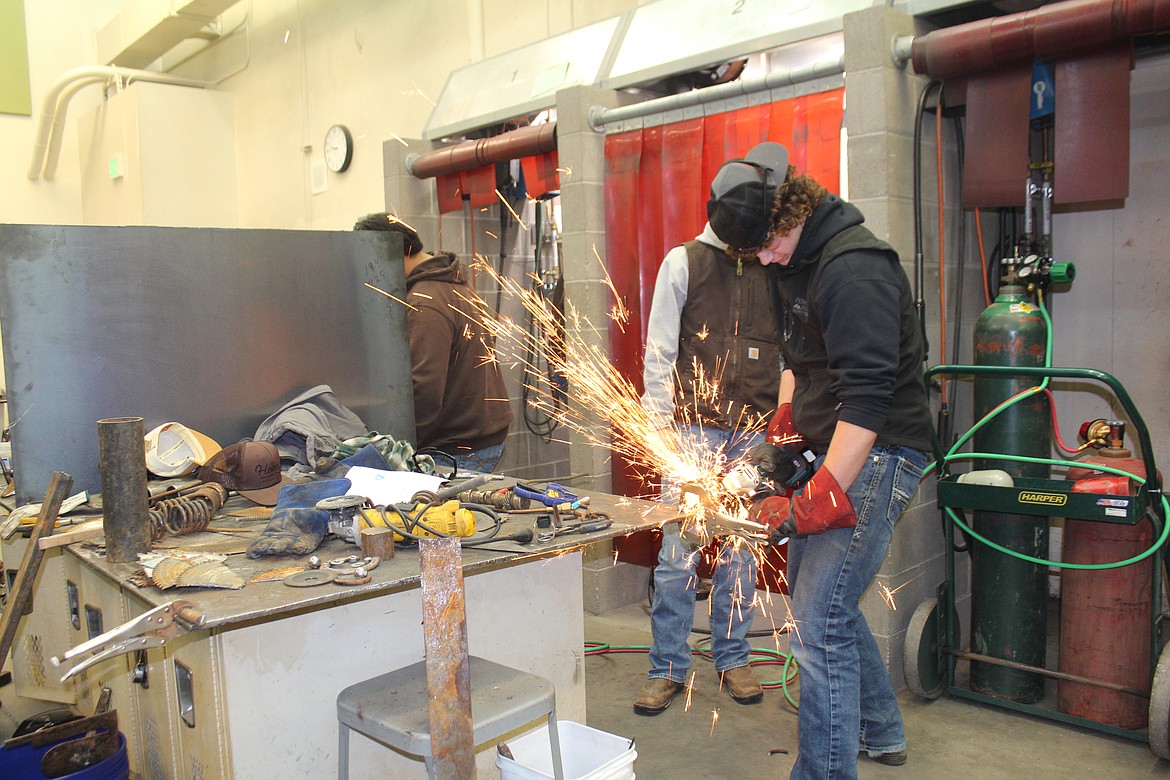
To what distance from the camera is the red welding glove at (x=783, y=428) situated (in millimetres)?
2666

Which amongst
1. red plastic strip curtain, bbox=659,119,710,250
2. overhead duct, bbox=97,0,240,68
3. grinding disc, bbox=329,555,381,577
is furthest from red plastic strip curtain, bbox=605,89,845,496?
overhead duct, bbox=97,0,240,68

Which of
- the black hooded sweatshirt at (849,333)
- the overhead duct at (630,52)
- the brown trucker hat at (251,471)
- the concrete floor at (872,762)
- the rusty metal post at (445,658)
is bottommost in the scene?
the concrete floor at (872,762)

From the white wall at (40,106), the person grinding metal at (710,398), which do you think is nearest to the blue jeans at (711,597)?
the person grinding metal at (710,398)

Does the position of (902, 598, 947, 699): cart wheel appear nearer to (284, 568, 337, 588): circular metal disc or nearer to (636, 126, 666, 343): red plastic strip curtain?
(636, 126, 666, 343): red plastic strip curtain

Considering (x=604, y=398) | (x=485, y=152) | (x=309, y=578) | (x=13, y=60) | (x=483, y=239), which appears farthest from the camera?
(x=13, y=60)

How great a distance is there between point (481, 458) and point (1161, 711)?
248 cm

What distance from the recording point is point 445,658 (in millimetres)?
1694

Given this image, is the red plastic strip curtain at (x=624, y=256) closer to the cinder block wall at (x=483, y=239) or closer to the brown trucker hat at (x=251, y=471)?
the cinder block wall at (x=483, y=239)

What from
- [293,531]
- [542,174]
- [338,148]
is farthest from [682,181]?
[338,148]

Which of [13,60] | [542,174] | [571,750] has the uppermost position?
[13,60]

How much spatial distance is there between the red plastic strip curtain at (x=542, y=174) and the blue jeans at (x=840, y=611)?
2615 mm

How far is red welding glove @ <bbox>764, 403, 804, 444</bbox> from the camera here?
2666mm

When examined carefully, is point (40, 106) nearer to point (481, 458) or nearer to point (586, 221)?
point (586, 221)

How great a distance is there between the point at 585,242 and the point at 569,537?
7.78 ft
